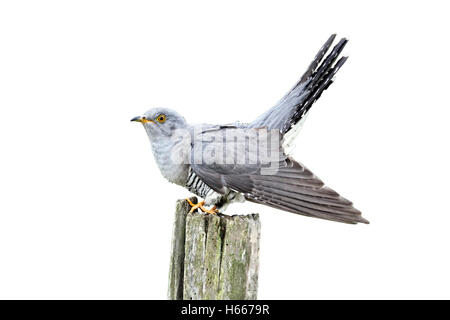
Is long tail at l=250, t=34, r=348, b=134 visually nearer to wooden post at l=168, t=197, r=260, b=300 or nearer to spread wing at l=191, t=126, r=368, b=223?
spread wing at l=191, t=126, r=368, b=223

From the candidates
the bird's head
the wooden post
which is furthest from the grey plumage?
the wooden post

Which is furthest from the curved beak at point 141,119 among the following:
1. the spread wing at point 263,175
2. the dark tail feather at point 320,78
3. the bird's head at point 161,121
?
the dark tail feather at point 320,78

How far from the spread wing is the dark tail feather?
262 mm

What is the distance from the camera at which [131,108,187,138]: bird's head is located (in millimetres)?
3428

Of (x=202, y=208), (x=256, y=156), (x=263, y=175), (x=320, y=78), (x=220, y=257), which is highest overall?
(x=320, y=78)

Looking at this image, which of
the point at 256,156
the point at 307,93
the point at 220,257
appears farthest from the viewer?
the point at 307,93

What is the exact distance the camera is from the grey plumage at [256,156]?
324cm

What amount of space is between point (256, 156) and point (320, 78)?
74 cm

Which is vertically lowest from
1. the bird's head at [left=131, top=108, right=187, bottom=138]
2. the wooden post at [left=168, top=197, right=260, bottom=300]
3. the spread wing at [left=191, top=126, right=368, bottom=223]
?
the wooden post at [left=168, top=197, right=260, bottom=300]

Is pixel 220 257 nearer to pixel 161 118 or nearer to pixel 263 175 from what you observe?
pixel 263 175

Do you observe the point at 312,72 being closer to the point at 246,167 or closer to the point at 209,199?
the point at 246,167

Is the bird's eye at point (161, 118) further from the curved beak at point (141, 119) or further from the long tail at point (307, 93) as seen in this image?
the long tail at point (307, 93)

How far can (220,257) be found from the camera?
3.25 m

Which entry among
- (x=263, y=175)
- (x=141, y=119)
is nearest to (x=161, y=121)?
(x=141, y=119)
